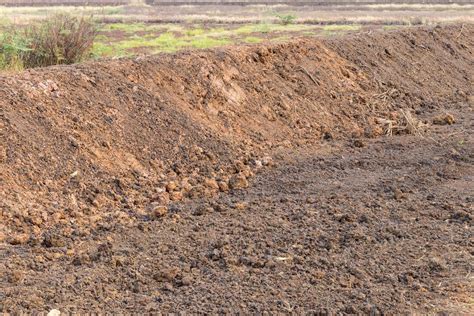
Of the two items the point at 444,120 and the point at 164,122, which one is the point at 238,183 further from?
the point at 444,120

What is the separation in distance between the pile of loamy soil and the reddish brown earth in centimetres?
2

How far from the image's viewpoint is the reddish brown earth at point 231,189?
588 centimetres

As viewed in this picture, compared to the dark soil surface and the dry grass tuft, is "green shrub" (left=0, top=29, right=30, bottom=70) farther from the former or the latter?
the dry grass tuft

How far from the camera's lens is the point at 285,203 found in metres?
8.18

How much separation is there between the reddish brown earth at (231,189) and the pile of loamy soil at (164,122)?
2cm

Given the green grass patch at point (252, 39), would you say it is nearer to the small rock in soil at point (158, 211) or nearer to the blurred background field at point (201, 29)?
the blurred background field at point (201, 29)

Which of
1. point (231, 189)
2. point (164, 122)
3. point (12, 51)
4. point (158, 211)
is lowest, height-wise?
point (231, 189)

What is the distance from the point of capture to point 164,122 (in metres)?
9.62

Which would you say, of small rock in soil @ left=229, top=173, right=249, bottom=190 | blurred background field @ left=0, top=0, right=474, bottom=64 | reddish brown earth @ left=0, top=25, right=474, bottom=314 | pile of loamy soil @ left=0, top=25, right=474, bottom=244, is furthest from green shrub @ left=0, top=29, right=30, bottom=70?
A: small rock in soil @ left=229, top=173, right=249, bottom=190

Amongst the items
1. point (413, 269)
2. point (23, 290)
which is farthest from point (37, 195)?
point (413, 269)

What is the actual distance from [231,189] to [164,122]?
137cm

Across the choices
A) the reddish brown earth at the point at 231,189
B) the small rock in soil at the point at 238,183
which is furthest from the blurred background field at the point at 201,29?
the small rock in soil at the point at 238,183

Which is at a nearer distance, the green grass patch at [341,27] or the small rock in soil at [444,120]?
the small rock in soil at [444,120]

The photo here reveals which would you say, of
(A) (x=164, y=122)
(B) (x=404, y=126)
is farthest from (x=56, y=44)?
(B) (x=404, y=126)
